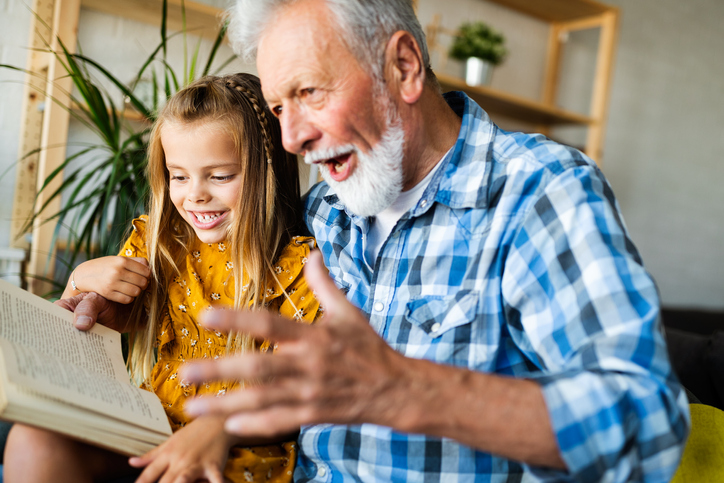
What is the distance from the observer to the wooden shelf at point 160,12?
6.80ft

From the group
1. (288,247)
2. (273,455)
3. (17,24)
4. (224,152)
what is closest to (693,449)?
(273,455)

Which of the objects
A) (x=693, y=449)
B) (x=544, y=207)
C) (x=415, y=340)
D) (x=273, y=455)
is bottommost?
(x=273, y=455)

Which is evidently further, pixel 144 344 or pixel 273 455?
pixel 144 344

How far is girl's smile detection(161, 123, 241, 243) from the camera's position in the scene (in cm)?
117

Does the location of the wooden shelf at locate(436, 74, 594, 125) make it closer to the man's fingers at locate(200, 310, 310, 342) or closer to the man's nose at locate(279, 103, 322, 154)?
the man's nose at locate(279, 103, 322, 154)

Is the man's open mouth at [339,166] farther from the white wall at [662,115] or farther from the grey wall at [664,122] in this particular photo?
the grey wall at [664,122]

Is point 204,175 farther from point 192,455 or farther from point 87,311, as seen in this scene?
point 192,455

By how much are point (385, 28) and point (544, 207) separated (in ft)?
1.36

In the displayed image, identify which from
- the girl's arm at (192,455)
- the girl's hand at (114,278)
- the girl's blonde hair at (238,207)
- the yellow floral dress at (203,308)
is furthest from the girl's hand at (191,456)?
the girl's hand at (114,278)

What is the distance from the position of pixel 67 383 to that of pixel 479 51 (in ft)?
8.44

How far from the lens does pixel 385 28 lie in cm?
97

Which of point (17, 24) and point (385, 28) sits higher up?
point (17, 24)

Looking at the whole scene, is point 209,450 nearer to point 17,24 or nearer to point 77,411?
point 77,411

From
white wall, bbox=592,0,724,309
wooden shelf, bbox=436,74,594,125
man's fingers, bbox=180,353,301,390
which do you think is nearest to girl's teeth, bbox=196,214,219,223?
man's fingers, bbox=180,353,301,390
